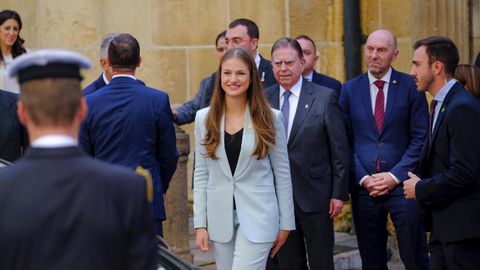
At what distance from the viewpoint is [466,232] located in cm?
711

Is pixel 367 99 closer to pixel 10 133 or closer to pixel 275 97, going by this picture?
pixel 275 97

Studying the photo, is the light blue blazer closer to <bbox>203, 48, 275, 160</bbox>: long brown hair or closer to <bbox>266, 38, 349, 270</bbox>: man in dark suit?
<bbox>203, 48, 275, 160</bbox>: long brown hair

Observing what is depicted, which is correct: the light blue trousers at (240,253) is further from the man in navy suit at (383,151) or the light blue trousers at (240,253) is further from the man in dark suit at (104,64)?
the man in navy suit at (383,151)

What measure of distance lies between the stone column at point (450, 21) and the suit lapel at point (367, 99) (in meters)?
2.11

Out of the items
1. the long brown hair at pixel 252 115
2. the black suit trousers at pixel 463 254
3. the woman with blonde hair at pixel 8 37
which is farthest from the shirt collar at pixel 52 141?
the woman with blonde hair at pixel 8 37

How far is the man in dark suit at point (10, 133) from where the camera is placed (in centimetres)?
823

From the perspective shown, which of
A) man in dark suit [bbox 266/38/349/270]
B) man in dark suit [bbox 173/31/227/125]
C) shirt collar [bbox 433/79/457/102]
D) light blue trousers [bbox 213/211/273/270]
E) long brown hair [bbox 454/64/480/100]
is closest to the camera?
light blue trousers [bbox 213/211/273/270]

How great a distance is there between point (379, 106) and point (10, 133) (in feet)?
8.70

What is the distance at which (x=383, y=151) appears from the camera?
8648 mm

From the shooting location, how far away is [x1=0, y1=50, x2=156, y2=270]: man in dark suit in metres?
3.66

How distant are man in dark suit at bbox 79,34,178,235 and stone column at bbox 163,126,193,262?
2345 mm

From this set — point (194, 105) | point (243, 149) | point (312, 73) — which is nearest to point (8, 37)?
point (194, 105)

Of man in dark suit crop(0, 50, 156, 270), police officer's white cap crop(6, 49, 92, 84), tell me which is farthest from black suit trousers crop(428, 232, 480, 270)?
police officer's white cap crop(6, 49, 92, 84)

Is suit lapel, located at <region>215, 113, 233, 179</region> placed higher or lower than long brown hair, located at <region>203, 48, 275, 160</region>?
lower
